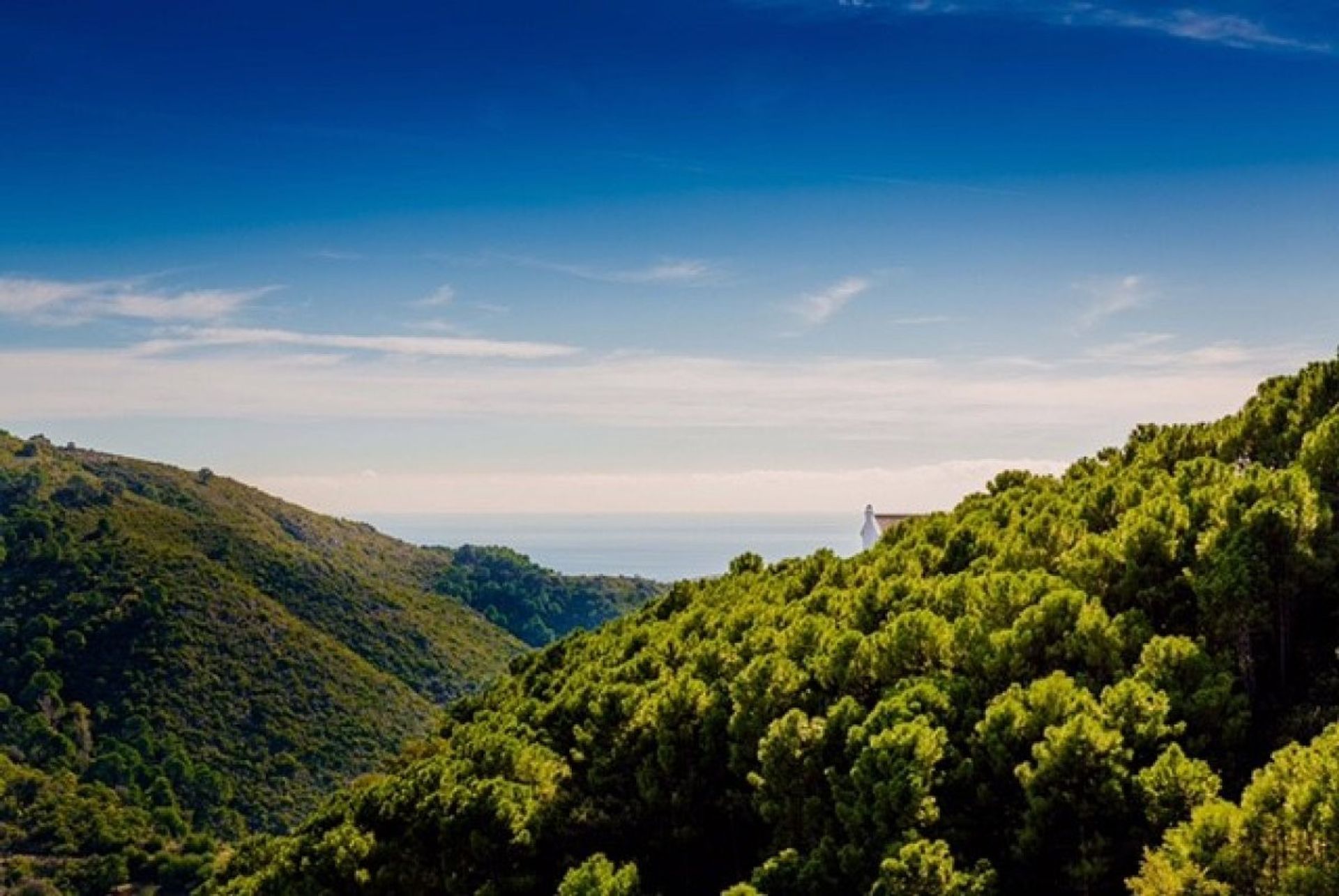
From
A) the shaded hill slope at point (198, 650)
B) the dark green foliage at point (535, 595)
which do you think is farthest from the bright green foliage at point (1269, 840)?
the dark green foliage at point (535, 595)

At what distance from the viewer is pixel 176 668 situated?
9931cm

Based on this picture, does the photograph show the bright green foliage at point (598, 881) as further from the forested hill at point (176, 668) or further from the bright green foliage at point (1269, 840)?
the forested hill at point (176, 668)

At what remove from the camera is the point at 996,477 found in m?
29.6

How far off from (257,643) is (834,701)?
99709 millimetres

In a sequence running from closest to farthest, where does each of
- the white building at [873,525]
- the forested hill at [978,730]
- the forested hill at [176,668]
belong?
1. the forested hill at [978,730]
2. the white building at [873,525]
3. the forested hill at [176,668]

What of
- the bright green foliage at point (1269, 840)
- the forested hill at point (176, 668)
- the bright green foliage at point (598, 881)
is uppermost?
the bright green foliage at point (1269, 840)

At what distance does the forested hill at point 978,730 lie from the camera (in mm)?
11773

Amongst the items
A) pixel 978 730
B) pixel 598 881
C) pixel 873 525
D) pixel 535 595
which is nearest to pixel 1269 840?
pixel 978 730

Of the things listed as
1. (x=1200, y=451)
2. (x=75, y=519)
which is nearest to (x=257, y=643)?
(x=75, y=519)

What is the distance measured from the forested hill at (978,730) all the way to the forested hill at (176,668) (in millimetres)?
67033

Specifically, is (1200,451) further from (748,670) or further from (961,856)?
(961,856)

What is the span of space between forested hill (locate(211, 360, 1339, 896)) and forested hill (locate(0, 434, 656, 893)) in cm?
6703

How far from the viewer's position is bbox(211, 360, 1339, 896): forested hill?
11773 millimetres

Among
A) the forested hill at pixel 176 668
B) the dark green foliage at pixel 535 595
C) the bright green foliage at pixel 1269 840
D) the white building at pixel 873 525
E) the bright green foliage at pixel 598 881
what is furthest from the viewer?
the dark green foliage at pixel 535 595
